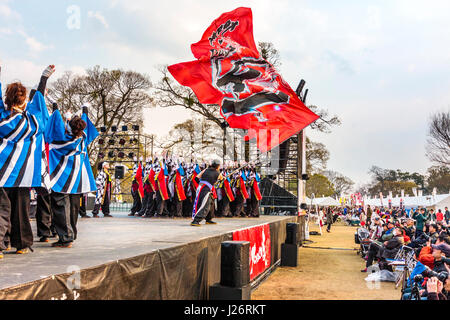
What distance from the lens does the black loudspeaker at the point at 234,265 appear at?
16.7ft

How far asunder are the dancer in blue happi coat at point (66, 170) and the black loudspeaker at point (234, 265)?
77.3 inches

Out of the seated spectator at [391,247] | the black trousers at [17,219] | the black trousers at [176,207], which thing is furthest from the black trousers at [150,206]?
the black trousers at [17,219]

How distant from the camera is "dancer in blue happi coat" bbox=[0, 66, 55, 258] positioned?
12.2ft

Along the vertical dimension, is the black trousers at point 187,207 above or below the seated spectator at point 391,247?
above

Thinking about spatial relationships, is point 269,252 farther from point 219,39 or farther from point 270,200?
point 270,200

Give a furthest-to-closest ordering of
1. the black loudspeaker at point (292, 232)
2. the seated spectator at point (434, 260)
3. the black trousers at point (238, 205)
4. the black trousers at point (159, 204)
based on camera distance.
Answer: the black trousers at point (238, 205) → the black trousers at point (159, 204) → the black loudspeaker at point (292, 232) → the seated spectator at point (434, 260)

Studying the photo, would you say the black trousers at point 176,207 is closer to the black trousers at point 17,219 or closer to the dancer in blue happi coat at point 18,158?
the dancer in blue happi coat at point 18,158

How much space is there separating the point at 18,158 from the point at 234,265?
289 cm

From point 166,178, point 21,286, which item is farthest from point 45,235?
point 166,178

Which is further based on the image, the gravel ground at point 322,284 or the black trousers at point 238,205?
the black trousers at point 238,205

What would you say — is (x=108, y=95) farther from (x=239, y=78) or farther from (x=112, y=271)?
(x=112, y=271)

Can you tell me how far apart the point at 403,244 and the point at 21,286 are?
32.2ft

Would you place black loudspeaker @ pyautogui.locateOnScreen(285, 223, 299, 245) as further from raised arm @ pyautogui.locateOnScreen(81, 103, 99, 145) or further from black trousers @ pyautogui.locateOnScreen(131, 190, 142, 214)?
raised arm @ pyautogui.locateOnScreen(81, 103, 99, 145)

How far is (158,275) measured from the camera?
3.99 meters
